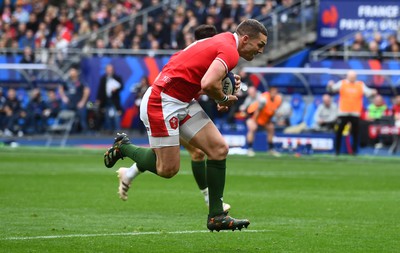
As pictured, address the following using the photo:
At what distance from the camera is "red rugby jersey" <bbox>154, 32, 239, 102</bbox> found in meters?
10.2

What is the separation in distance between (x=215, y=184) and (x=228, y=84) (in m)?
1.01

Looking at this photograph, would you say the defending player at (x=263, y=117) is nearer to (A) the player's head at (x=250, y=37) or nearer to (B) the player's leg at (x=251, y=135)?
(B) the player's leg at (x=251, y=135)

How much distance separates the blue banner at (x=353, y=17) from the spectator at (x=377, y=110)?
5.88 m

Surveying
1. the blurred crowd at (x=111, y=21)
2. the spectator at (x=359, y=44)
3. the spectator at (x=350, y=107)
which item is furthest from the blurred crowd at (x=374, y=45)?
the spectator at (x=350, y=107)

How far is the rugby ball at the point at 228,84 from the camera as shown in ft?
34.1

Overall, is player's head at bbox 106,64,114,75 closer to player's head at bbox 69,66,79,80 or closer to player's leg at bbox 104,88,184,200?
player's head at bbox 69,66,79,80

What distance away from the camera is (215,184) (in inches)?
410

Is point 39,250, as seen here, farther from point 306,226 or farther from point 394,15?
point 394,15

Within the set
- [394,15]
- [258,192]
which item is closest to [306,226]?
[258,192]

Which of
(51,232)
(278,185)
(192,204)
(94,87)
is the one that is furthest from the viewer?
(94,87)

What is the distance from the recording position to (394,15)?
3528 cm

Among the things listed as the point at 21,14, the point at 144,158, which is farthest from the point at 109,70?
the point at 144,158

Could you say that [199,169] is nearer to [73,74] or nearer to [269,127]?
[269,127]

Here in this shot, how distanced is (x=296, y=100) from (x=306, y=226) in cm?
1957
